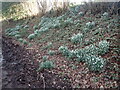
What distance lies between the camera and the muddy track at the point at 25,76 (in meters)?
4.30

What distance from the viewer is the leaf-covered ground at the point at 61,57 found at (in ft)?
14.4

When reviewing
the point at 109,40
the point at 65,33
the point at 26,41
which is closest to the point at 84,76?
the point at 109,40

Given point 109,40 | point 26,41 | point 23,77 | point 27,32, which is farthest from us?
point 27,32

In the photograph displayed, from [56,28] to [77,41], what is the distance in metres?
2.29

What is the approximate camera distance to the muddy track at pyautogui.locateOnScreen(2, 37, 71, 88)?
4.30 meters

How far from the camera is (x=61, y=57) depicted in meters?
5.77

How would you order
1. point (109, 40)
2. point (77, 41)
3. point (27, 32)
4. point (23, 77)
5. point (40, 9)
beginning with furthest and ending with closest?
point (40, 9), point (27, 32), point (77, 41), point (109, 40), point (23, 77)

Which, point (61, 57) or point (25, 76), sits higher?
point (61, 57)

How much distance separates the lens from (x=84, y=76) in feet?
15.2

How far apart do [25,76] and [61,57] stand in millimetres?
1593

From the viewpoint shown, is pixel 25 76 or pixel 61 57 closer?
pixel 25 76

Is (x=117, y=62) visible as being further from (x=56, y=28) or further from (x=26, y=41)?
(x=26, y=41)

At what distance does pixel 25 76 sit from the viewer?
4.63 metres

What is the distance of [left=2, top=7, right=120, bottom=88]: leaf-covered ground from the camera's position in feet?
14.4
